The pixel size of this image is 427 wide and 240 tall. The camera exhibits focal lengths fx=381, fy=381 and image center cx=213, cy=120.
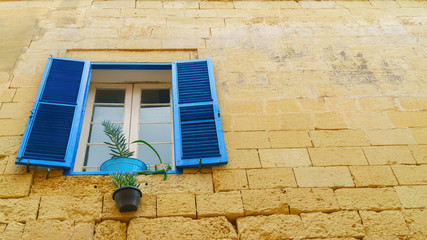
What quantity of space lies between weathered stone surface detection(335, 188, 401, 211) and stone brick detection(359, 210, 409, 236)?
6cm

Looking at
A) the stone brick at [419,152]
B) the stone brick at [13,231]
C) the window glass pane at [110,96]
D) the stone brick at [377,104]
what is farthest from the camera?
the window glass pane at [110,96]

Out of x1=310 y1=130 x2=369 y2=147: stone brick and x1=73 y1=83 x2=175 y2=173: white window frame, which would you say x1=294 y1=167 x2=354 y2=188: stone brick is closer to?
x1=310 y1=130 x2=369 y2=147: stone brick

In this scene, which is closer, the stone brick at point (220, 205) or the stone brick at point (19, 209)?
the stone brick at point (19, 209)

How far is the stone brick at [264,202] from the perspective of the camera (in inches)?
117

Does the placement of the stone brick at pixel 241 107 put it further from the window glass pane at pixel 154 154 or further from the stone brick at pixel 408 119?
the stone brick at pixel 408 119

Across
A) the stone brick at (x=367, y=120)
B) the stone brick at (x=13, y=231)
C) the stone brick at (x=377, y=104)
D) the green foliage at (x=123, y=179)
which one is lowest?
the stone brick at (x=13, y=231)

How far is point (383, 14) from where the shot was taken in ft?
16.3

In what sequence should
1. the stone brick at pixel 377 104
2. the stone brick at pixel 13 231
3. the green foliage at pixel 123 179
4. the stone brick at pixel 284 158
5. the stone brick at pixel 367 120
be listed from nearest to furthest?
the stone brick at pixel 13 231, the green foliage at pixel 123 179, the stone brick at pixel 284 158, the stone brick at pixel 367 120, the stone brick at pixel 377 104

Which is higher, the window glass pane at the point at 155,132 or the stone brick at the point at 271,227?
the window glass pane at the point at 155,132

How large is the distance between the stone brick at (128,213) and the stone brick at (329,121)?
1.72m

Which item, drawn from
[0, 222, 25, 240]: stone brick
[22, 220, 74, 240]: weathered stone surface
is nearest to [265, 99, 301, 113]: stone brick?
[22, 220, 74, 240]: weathered stone surface

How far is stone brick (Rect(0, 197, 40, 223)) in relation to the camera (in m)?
2.78

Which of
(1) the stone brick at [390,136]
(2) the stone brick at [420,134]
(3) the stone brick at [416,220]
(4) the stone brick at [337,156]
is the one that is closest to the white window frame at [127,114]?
(4) the stone brick at [337,156]

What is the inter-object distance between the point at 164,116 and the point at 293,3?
7.93 feet
